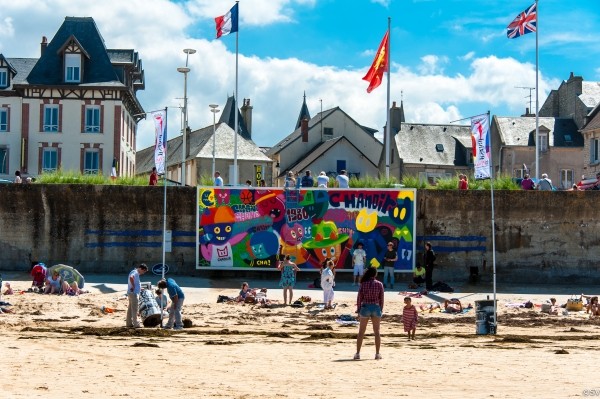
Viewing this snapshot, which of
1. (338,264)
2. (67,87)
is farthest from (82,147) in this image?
(338,264)

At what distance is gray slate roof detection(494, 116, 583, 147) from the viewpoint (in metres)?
67.6

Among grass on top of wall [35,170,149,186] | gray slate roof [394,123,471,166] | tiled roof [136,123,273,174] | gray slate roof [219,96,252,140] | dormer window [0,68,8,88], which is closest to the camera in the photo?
grass on top of wall [35,170,149,186]

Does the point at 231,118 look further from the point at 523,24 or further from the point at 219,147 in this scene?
the point at 523,24

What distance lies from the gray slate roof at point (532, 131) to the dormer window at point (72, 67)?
94.1ft

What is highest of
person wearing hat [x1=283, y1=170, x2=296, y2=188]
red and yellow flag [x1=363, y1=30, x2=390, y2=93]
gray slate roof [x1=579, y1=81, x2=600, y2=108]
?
gray slate roof [x1=579, y1=81, x2=600, y2=108]

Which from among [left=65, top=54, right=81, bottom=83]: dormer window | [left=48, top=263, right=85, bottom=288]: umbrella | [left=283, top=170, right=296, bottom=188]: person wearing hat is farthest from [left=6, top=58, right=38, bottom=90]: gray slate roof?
[left=48, top=263, right=85, bottom=288]: umbrella

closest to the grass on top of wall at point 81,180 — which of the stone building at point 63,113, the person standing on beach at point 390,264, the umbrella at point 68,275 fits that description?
the umbrella at point 68,275

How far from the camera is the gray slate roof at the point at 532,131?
67562 mm

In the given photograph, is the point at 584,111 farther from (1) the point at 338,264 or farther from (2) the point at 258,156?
(1) the point at 338,264

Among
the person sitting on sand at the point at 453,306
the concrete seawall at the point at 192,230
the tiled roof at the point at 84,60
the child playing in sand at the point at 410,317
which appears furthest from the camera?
the tiled roof at the point at 84,60

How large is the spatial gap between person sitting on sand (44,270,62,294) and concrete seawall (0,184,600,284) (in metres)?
5.52

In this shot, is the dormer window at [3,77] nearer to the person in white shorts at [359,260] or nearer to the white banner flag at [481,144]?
the person in white shorts at [359,260]

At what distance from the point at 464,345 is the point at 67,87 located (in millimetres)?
38199

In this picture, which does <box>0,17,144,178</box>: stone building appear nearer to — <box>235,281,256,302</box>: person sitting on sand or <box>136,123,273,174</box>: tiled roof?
<box>136,123,273,174</box>: tiled roof
